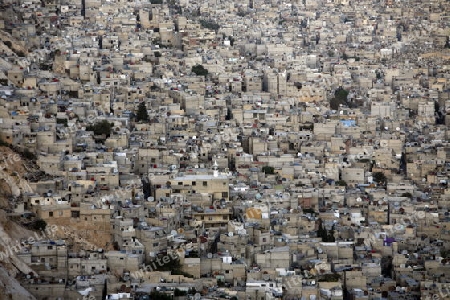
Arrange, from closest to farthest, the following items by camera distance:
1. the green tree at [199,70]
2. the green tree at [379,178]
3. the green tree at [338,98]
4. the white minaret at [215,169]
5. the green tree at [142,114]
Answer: the white minaret at [215,169] → the green tree at [379,178] → the green tree at [142,114] → the green tree at [338,98] → the green tree at [199,70]

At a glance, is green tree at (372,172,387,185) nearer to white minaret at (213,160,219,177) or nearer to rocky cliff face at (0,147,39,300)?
white minaret at (213,160,219,177)

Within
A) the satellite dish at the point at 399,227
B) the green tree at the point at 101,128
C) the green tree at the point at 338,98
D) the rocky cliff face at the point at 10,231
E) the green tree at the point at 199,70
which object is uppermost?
the rocky cliff face at the point at 10,231

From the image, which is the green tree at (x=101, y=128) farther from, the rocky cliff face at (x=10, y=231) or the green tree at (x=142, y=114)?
the rocky cliff face at (x=10, y=231)

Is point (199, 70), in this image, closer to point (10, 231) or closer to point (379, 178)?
point (379, 178)

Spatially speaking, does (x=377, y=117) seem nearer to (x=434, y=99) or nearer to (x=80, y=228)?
(x=434, y=99)

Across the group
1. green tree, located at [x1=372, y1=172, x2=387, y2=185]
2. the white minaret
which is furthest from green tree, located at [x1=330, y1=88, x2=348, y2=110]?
the white minaret

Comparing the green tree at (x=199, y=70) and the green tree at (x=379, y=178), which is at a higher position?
the green tree at (x=379, y=178)

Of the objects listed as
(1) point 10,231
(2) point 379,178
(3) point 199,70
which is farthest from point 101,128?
(3) point 199,70

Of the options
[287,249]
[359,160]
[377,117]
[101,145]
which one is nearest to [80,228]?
[287,249]

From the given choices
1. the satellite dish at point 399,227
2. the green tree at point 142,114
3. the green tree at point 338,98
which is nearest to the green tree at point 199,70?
the green tree at point 338,98
